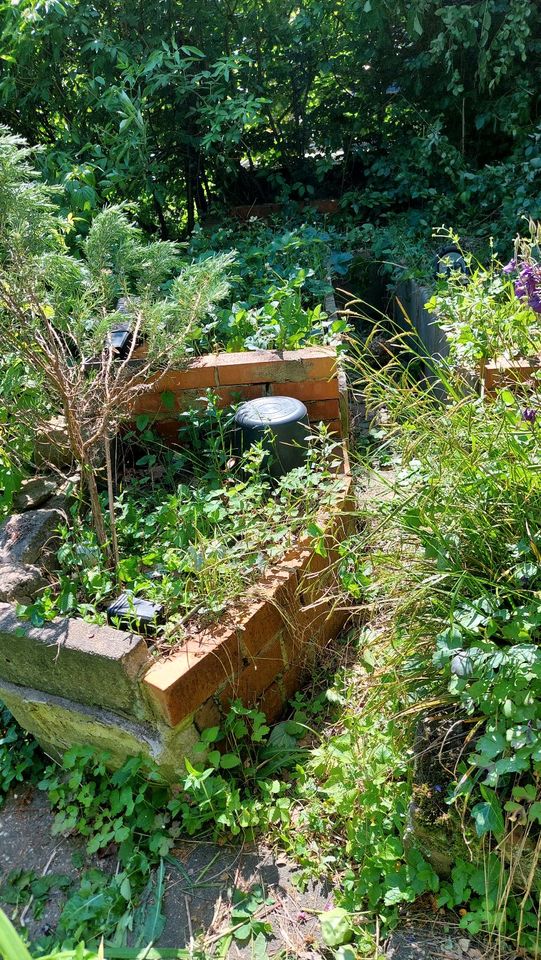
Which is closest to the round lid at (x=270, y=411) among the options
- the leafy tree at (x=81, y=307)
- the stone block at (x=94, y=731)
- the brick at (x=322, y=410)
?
the brick at (x=322, y=410)

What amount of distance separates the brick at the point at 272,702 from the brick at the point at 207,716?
199mm

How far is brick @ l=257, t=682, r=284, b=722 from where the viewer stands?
2.53 meters

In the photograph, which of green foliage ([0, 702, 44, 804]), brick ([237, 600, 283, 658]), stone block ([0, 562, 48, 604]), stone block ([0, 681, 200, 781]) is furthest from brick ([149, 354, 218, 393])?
green foliage ([0, 702, 44, 804])

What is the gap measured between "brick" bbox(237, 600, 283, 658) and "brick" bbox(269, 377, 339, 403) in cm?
108

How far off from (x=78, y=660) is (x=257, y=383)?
1513 mm

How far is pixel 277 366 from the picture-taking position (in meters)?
3.16

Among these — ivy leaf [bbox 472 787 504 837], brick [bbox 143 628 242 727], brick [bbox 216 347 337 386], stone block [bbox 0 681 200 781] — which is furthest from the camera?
brick [bbox 216 347 337 386]

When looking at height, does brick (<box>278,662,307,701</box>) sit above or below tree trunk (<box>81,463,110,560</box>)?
below

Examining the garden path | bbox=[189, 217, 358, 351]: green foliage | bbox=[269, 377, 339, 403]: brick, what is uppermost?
bbox=[189, 217, 358, 351]: green foliage

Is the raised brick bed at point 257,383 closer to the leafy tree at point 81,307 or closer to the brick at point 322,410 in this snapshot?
the brick at point 322,410

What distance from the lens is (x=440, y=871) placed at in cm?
185

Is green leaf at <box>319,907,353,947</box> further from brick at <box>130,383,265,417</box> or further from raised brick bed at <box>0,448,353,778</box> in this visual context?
brick at <box>130,383,265,417</box>

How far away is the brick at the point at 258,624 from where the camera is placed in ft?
7.64

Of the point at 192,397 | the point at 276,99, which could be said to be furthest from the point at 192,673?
the point at 276,99
